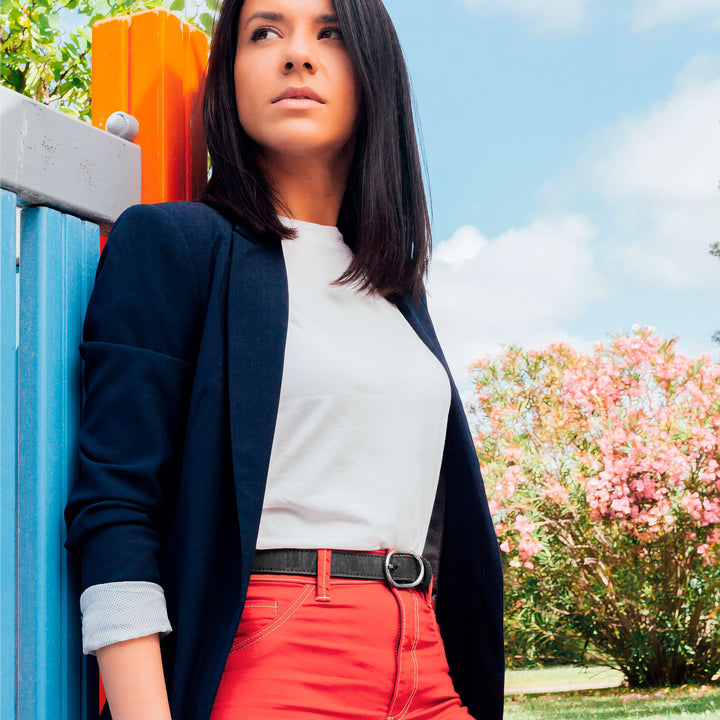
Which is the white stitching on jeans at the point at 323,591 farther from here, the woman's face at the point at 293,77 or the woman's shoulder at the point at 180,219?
the woman's face at the point at 293,77

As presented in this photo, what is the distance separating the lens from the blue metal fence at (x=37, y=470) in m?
1.26

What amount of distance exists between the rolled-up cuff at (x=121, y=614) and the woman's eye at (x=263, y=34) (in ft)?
3.23

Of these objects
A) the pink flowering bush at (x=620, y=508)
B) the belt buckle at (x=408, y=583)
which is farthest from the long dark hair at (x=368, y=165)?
the pink flowering bush at (x=620, y=508)

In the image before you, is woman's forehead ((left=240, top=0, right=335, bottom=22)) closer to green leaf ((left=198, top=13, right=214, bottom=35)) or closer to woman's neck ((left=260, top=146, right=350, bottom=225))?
woman's neck ((left=260, top=146, right=350, bottom=225))

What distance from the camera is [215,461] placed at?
123cm

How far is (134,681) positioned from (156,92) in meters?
1.05

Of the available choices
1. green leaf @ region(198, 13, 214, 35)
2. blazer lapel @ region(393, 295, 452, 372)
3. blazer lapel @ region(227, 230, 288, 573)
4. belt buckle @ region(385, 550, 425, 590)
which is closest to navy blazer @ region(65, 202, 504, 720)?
blazer lapel @ region(227, 230, 288, 573)

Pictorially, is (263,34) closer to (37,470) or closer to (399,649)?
(37,470)

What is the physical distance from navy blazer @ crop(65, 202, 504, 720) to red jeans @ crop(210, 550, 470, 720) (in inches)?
1.8

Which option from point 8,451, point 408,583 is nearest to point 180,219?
point 8,451

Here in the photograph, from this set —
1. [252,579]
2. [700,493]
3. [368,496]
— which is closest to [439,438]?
[368,496]

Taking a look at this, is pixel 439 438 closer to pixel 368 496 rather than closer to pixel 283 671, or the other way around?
pixel 368 496

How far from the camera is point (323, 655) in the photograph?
1.20 metres

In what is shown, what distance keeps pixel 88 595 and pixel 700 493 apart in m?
5.56
